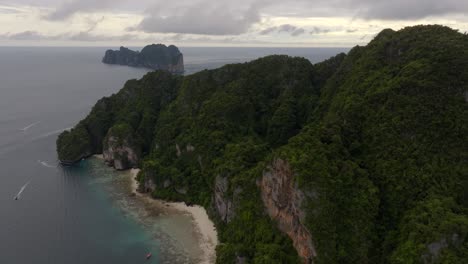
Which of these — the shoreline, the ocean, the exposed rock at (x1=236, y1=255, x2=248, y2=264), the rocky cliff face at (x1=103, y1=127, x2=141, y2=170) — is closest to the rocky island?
the exposed rock at (x1=236, y1=255, x2=248, y2=264)

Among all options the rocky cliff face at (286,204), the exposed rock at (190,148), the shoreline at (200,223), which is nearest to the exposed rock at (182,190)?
the shoreline at (200,223)

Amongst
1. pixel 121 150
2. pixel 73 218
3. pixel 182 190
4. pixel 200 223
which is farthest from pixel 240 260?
pixel 121 150

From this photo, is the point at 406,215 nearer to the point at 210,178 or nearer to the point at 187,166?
the point at 210,178

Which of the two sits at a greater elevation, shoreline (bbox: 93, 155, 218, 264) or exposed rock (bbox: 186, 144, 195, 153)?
exposed rock (bbox: 186, 144, 195, 153)

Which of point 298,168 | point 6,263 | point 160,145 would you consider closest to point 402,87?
point 298,168

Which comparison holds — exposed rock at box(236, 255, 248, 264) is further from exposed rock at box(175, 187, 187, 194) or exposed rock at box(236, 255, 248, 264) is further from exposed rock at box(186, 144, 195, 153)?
exposed rock at box(186, 144, 195, 153)

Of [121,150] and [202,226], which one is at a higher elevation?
[121,150]

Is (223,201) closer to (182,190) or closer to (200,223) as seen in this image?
(200,223)
